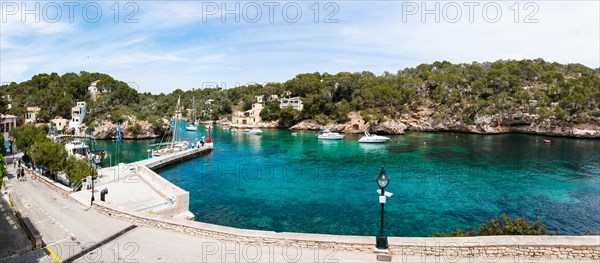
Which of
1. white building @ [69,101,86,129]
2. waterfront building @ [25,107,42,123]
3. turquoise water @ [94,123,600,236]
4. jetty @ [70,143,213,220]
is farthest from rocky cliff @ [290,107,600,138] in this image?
waterfront building @ [25,107,42,123]

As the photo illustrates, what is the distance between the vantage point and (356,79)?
93125 millimetres

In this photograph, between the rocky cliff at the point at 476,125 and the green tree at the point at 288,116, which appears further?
the green tree at the point at 288,116

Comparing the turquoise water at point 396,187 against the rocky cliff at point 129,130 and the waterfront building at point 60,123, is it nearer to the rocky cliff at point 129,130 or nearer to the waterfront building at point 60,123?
the rocky cliff at point 129,130

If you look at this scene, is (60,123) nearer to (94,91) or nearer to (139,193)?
(94,91)

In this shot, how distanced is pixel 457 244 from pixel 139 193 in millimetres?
18066

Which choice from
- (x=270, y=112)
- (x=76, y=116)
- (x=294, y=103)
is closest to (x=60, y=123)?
(x=76, y=116)

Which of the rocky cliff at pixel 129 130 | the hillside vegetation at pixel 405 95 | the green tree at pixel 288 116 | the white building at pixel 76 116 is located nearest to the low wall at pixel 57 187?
the rocky cliff at pixel 129 130

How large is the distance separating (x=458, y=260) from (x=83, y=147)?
4378 centimetres

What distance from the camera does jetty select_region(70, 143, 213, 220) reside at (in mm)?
16938

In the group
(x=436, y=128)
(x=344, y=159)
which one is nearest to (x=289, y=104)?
(x=436, y=128)

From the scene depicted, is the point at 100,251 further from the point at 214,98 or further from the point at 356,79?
the point at 214,98

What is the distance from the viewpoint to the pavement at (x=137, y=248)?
8680 mm

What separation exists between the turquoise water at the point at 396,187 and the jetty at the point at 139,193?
2.33 meters

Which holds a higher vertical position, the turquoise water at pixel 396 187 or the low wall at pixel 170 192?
the low wall at pixel 170 192
